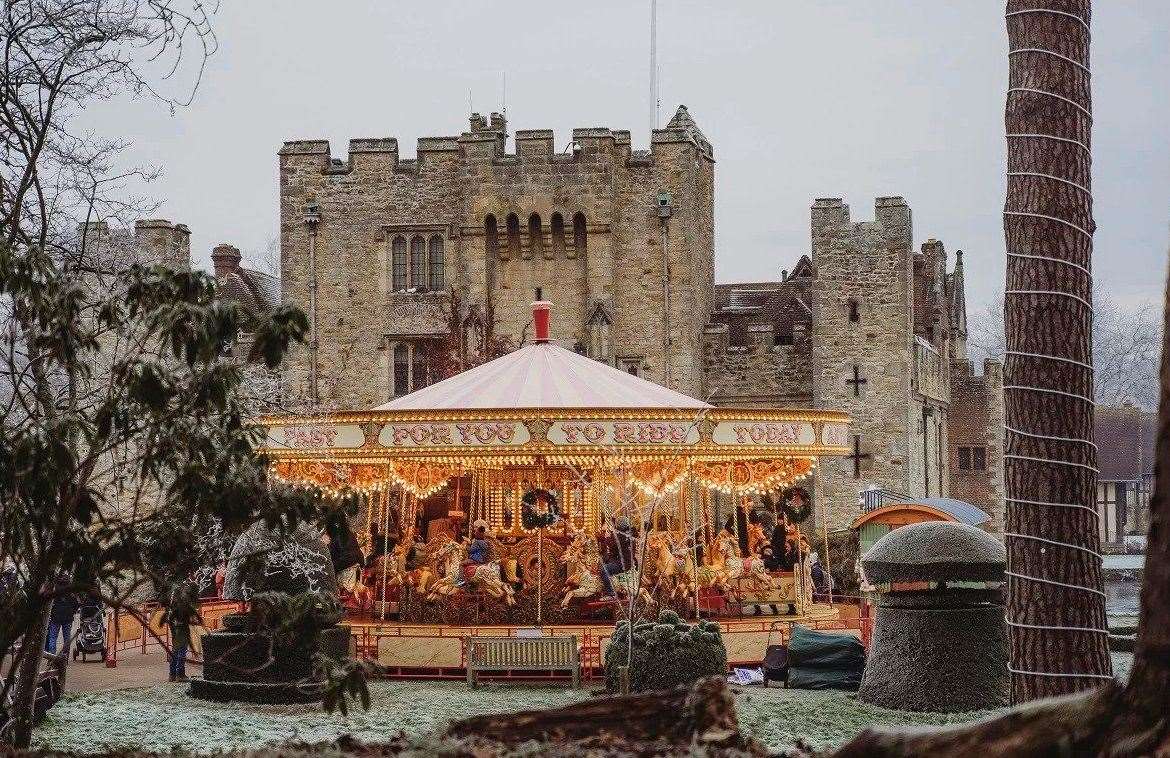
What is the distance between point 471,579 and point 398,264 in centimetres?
1992

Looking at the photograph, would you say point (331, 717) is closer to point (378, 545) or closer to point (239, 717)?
point (239, 717)

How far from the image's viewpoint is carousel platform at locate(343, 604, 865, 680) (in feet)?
61.1

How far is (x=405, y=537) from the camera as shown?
2186 centimetres

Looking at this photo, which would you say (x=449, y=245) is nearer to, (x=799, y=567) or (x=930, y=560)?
(x=799, y=567)

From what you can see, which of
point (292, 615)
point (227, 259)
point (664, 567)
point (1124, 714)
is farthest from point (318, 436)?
point (227, 259)

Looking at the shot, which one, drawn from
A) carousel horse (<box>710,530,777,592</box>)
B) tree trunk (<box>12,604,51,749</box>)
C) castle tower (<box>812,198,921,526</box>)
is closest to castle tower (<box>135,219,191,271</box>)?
castle tower (<box>812,198,921,526</box>)

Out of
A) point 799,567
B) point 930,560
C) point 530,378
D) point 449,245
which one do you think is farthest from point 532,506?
point 449,245

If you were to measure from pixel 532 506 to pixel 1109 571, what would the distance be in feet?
76.8

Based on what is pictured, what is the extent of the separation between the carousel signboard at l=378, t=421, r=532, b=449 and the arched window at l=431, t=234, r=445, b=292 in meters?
19.0

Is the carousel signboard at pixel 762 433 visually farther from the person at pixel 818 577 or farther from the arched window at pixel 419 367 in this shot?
the arched window at pixel 419 367

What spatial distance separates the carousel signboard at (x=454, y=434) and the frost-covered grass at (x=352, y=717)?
3.44 meters

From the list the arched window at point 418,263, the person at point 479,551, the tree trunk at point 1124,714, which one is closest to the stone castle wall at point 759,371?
the arched window at point 418,263

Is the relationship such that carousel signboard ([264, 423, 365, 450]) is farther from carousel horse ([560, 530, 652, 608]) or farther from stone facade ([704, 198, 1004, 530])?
stone facade ([704, 198, 1004, 530])

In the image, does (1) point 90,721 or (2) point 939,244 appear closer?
(1) point 90,721
